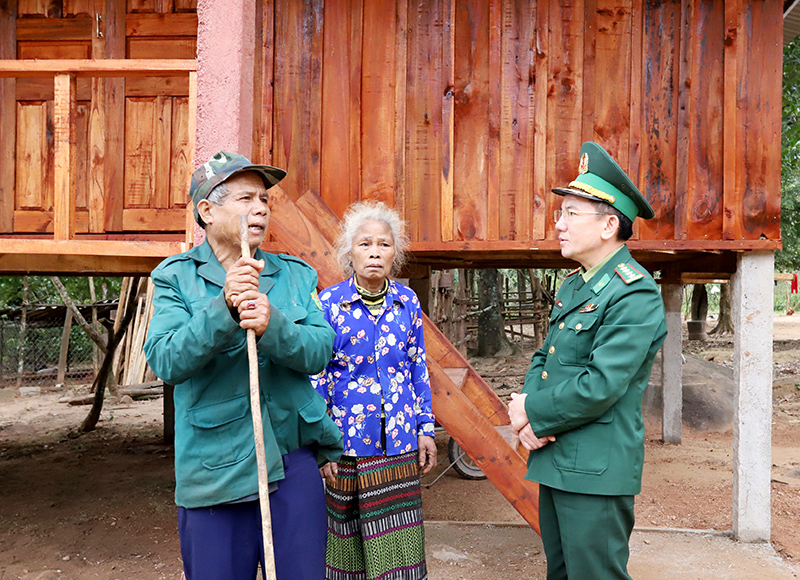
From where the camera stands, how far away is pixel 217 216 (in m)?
2.12

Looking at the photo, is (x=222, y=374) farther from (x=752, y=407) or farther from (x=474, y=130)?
(x=752, y=407)

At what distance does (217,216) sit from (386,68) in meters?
2.41

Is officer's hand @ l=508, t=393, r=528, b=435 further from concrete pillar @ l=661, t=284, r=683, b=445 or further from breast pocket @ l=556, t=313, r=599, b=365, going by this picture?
concrete pillar @ l=661, t=284, r=683, b=445

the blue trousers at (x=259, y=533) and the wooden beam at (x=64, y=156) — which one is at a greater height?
the wooden beam at (x=64, y=156)

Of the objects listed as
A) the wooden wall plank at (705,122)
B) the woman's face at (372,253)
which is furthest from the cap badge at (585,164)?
the wooden wall plank at (705,122)

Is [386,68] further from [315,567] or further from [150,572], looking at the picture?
[150,572]

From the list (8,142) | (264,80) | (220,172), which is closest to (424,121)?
(264,80)

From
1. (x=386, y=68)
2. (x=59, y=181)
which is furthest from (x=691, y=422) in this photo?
(x=59, y=181)

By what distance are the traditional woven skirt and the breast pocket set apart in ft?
3.04

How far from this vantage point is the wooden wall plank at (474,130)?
4180 mm

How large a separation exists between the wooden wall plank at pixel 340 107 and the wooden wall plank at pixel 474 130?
0.64 meters

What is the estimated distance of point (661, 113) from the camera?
4133 mm

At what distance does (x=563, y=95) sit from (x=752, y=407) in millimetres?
2432

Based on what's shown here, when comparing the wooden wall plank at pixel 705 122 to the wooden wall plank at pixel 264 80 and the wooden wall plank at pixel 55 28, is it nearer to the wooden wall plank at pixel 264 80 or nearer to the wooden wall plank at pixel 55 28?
the wooden wall plank at pixel 264 80
